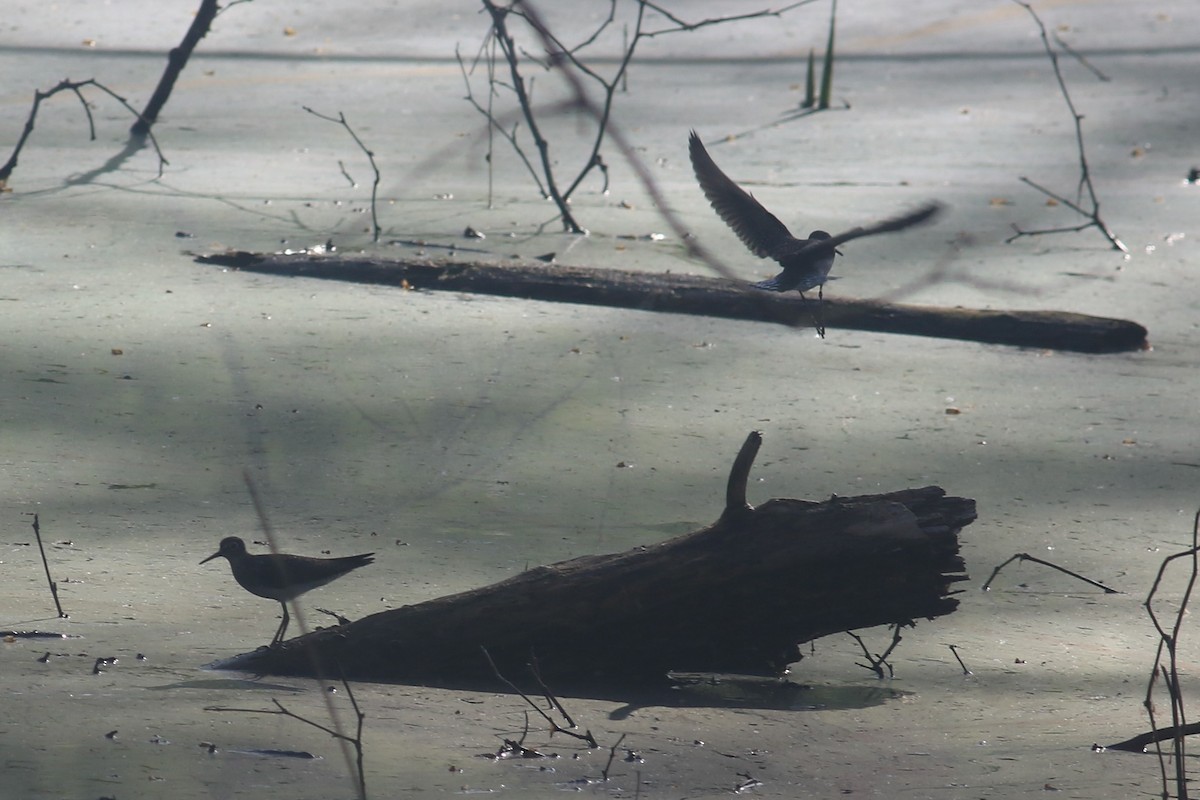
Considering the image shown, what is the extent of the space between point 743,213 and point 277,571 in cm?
114

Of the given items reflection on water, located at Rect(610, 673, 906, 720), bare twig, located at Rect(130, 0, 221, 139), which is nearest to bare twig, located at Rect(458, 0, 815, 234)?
reflection on water, located at Rect(610, 673, 906, 720)

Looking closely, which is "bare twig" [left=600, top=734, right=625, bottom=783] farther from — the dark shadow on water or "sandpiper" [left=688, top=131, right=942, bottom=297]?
"sandpiper" [left=688, top=131, right=942, bottom=297]

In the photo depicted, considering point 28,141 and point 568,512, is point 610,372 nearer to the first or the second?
point 568,512

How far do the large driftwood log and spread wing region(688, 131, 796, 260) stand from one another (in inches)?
14.8

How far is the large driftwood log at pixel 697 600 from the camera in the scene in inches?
112

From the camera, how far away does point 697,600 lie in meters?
2.91

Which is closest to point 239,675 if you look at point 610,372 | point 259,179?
point 610,372

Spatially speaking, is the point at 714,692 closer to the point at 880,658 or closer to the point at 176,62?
the point at 880,658

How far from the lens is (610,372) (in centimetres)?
488

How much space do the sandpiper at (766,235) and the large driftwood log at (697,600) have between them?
385 mm

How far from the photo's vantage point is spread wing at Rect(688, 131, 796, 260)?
2.90 metres

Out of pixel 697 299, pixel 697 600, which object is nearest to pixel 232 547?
pixel 697 600

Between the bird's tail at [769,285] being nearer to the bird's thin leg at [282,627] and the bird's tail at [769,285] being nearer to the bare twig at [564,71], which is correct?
the bare twig at [564,71]

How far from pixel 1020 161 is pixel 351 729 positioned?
22.3ft
